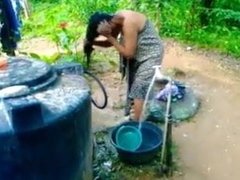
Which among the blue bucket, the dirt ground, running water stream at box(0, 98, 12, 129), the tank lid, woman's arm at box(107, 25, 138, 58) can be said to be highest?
the tank lid

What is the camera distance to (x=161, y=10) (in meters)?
6.57

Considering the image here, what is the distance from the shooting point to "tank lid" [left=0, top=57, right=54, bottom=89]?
7.52 ft

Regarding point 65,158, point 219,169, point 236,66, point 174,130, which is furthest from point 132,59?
point 236,66

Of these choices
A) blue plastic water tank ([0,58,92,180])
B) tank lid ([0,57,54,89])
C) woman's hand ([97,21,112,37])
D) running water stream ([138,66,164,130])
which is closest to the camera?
blue plastic water tank ([0,58,92,180])

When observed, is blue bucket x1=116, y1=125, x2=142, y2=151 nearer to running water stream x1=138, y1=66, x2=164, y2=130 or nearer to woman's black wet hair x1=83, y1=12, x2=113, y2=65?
running water stream x1=138, y1=66, x2=164, y2=130

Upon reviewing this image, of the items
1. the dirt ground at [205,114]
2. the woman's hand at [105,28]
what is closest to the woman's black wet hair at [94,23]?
the woman's hand at [105,28]

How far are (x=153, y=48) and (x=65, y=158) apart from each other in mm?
1756

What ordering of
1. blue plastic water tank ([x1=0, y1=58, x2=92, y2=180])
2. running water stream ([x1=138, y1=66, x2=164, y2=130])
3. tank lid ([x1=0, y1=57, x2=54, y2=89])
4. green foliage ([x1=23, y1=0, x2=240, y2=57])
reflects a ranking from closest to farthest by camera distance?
1. blue plastic water tank ([x1=0, y1=58, x2=92, y2=180])
2. tank lid ([x1=0, y1=57, x2=54, y2=89])
3. running water stream ([x1=138, y1=66, x2=164, y2=130])
4. green foliage ([x1=23, y1=0, x2=240, y2=57])

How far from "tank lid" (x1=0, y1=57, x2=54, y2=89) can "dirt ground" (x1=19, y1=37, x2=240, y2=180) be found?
1546 mm

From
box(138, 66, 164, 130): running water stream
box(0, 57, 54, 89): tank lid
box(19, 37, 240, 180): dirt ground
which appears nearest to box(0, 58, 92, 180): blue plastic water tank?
box(0, 57, 54, 89): tank lid

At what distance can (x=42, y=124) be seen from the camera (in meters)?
2.06

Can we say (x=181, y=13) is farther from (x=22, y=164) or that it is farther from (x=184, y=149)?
(x=22, y=164)

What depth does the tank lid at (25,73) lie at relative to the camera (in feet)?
7.52

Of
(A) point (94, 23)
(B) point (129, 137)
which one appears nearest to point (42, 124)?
(B) point (129, 137)
